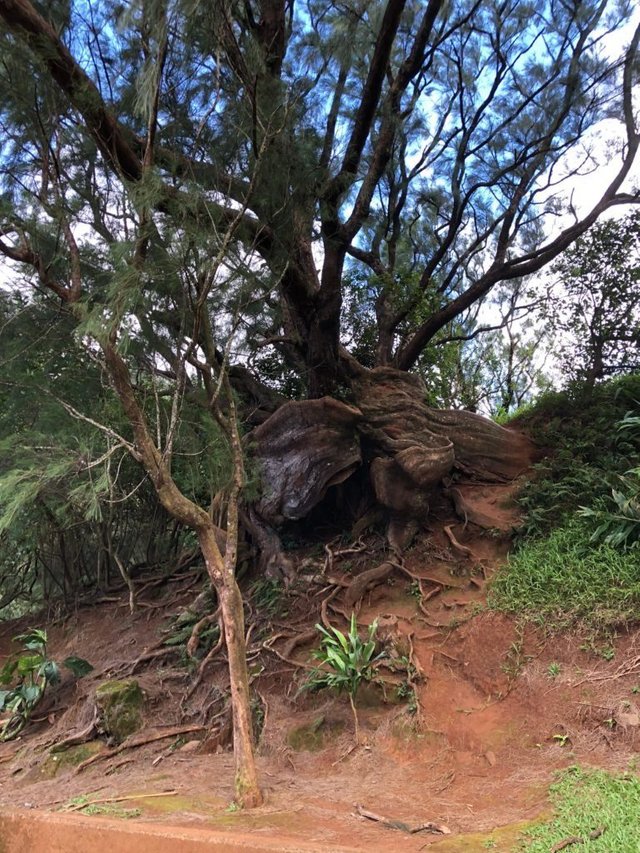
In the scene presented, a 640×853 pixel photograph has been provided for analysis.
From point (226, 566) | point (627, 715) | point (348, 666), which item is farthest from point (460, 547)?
point (226, 566)

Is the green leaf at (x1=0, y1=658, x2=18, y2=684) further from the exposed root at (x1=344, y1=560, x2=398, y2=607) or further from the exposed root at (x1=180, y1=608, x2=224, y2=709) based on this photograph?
the exposed root at (x1=344, y1=560, x2=398, y2=607)

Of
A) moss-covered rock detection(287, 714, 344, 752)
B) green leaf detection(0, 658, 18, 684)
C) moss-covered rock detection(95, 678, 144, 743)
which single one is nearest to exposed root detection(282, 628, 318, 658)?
moss-covered rock detection(287, 714, 344, 752)

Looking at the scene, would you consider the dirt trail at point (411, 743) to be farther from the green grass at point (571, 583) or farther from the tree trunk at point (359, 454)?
the tree trunk at point (359, 454)

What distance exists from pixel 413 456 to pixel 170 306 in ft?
12.1

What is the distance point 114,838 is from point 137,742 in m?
2.33

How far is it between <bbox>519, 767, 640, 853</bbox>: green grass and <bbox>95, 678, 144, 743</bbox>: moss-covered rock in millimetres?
4132

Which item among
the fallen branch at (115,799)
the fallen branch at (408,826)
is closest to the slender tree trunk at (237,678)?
the fallen branch at (115,799)

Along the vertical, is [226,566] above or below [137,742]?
above

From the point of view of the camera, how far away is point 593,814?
310 centimetres

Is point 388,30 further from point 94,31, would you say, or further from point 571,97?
point 571,97

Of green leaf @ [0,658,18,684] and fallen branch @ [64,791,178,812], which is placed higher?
green leaf @ [0,658,18,684]

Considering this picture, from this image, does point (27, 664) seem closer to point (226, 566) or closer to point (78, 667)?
point (78, 667)

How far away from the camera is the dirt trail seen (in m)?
3.66

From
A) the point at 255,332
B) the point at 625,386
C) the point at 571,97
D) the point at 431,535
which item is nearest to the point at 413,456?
the point at 431,535
